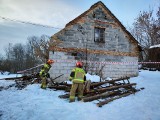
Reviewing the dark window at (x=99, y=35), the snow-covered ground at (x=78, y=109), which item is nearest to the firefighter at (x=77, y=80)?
the snow-covered ground at (x=78, y=109)

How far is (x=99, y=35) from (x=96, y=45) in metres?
1.05

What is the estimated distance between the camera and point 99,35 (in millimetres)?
16016

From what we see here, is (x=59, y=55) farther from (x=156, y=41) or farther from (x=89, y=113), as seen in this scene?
Result: (x=156, y=41)

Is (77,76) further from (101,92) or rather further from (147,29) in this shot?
(147,29)

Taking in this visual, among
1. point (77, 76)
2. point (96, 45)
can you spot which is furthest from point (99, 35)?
point (77, 76)

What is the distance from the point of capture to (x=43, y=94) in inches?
387

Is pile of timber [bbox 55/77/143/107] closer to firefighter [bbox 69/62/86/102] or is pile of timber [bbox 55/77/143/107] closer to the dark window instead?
firefighter [bbox 69/62/86/102]

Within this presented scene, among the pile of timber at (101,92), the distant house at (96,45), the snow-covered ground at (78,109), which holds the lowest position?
the snow-covered ground at (78,109)

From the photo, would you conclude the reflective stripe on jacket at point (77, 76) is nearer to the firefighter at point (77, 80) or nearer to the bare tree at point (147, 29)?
the firefighter at point (77, 80)

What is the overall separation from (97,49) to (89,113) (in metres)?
9.22

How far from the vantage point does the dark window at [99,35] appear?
15.9 m

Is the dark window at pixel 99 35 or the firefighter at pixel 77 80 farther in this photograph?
the dark window at pixel 99 35

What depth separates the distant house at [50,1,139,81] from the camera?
14.3 m

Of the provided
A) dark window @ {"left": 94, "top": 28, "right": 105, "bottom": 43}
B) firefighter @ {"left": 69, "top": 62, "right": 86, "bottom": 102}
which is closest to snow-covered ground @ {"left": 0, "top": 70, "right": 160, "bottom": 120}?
firefighter @ {"left": 69, "top": 62, "right": 86, "bottom": 102}
